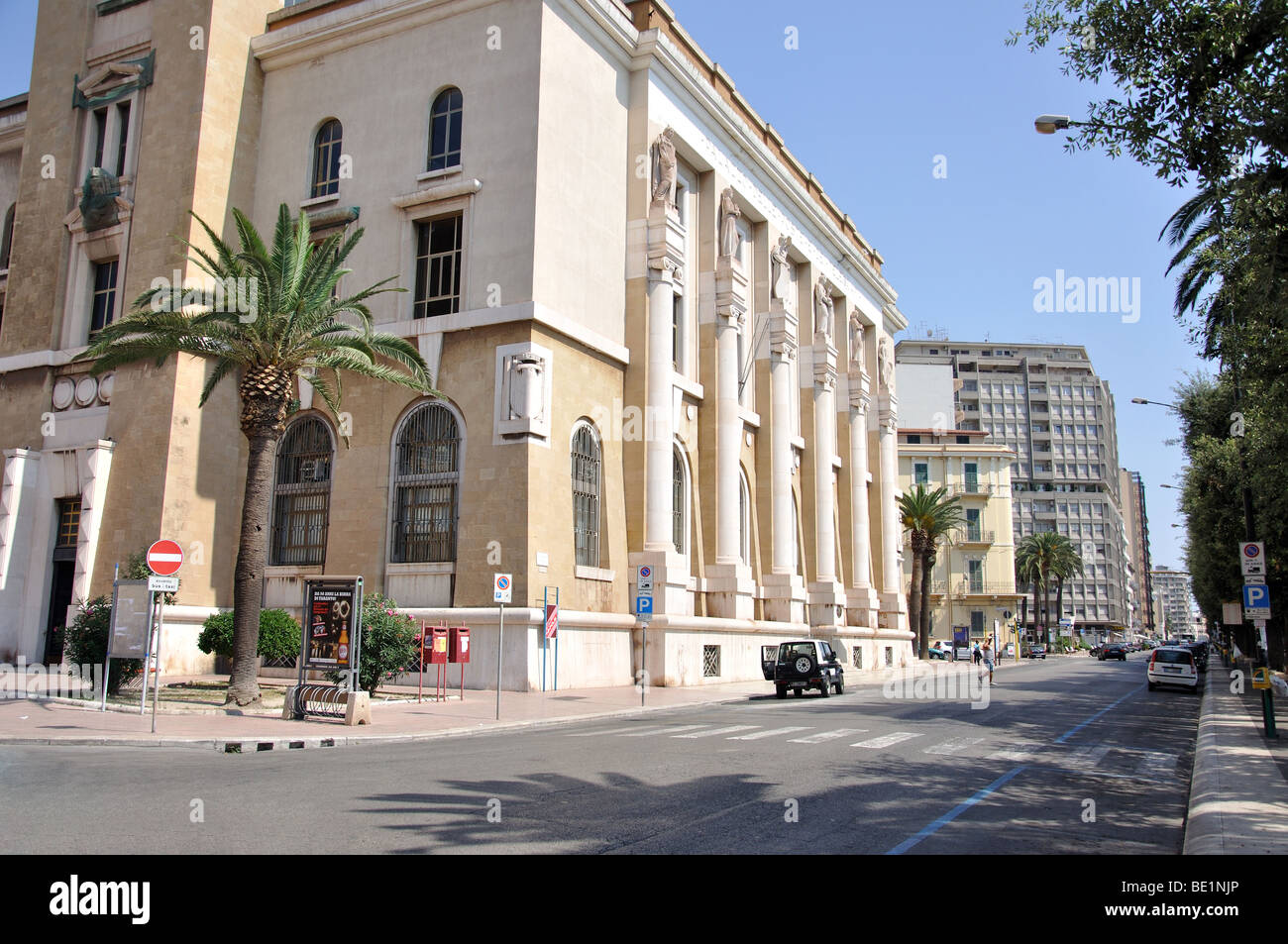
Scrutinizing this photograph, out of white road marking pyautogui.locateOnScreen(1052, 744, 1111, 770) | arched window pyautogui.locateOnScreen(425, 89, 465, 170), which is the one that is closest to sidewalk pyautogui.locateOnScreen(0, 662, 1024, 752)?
white road marking pyautogui.locateOnScreen(1052, 744, 1111, 770)

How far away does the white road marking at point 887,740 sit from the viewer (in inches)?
570

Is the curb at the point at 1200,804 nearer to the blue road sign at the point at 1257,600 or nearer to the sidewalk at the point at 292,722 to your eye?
the blue road sign at the point at 1257,600

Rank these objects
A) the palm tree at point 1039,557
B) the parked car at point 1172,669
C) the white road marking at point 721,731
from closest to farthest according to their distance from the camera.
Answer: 1. the white road marking at point 721,731
2. the parked car at point 1172,669
3. the palm tree at point 1039,557

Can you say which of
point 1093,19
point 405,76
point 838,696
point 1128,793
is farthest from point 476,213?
point 1128,793

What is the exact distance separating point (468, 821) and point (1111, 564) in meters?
137

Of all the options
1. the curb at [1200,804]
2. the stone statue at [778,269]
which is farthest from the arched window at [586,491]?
the curb at [1200,804]

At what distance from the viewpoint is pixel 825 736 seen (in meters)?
15.7

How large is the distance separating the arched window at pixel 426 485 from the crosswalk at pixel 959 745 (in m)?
11.5

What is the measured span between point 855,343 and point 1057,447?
286 feet

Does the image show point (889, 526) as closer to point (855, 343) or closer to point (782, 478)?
point (855, 343)

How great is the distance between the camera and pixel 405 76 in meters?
30.5

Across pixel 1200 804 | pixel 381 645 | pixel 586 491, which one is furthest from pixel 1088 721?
pixel 381 645

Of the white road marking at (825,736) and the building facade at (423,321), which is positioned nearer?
the white road marking at (825,736)

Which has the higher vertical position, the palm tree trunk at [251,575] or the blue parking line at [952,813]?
the palm tree trunk at [251,575]
